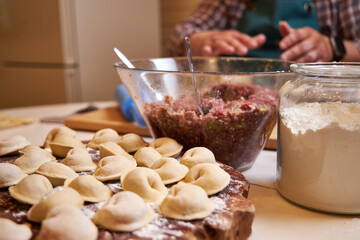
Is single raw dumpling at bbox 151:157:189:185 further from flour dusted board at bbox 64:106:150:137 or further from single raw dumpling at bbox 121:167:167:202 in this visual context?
flour dusted board at bbox 64:106:150:137

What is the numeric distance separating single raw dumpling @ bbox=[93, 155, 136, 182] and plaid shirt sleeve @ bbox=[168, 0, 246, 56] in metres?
1.23

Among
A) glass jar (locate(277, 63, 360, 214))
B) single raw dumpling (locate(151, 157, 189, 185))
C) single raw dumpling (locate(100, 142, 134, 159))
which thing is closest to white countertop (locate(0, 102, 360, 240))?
glass jar (locate(277, 63, 360, 214))

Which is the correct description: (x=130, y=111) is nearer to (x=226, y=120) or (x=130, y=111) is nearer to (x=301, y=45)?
(x=226, y=120)

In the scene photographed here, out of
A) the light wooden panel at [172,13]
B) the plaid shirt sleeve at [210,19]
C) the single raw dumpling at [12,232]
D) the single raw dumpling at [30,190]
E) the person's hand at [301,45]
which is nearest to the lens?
the single raw dumpling at [12,232]

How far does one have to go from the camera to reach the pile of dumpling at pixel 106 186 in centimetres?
39

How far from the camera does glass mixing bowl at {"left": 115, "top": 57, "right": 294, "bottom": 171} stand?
0.66 m

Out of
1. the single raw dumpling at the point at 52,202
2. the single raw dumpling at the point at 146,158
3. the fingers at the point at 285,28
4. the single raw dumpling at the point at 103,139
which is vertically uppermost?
the fingers at the point at 285,28

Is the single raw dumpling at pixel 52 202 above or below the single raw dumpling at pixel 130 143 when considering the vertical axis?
above

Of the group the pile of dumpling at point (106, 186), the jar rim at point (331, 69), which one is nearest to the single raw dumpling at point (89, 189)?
the pile of dumpling at point (106, 186)

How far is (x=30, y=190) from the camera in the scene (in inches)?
18.3

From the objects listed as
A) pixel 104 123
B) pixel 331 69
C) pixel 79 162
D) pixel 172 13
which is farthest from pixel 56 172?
pixel 172 13

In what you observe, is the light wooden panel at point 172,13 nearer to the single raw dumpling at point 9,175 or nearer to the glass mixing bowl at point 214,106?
the glass mixing bowl at point 214,106

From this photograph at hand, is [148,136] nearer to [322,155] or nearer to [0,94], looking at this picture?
[322,155]

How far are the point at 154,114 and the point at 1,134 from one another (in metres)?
0.60
